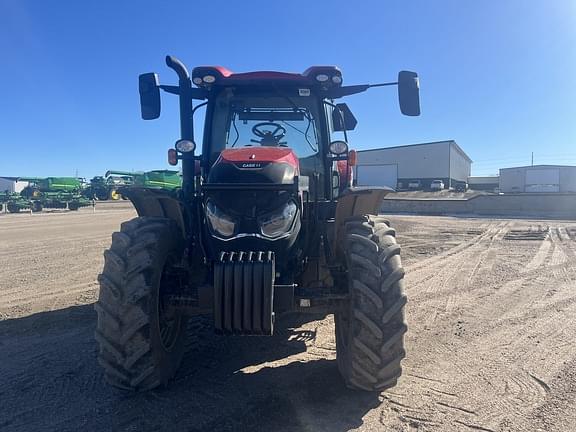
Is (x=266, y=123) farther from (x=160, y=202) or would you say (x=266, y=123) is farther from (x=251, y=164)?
(x=160, y=202)

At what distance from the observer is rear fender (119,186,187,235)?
13.9ft

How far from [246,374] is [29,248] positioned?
435 inches

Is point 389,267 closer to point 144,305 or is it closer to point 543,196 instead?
point 144,305

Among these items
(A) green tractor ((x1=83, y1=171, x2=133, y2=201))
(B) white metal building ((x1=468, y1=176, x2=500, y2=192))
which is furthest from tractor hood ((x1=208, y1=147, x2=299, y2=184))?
(B) white metal building ((x1=468, y1=176, x2=500, y2=192))

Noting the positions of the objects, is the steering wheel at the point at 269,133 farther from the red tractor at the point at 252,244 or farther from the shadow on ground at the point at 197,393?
the shadow on ground at the point at 197,393

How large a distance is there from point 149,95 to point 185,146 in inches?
27.5

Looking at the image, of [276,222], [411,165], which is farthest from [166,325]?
[411,165]

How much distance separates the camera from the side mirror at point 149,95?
15.7 ft

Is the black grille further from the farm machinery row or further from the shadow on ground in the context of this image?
the farm machinery row

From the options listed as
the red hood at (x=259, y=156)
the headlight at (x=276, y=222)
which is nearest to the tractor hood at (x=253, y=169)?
the red hood at (x=259, y=156)

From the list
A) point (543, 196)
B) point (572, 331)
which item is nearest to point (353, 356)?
point (572, 331)

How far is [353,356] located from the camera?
3605mm

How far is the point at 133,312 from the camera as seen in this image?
3473 millimetres

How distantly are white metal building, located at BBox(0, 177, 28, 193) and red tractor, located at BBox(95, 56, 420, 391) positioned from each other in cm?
5292
